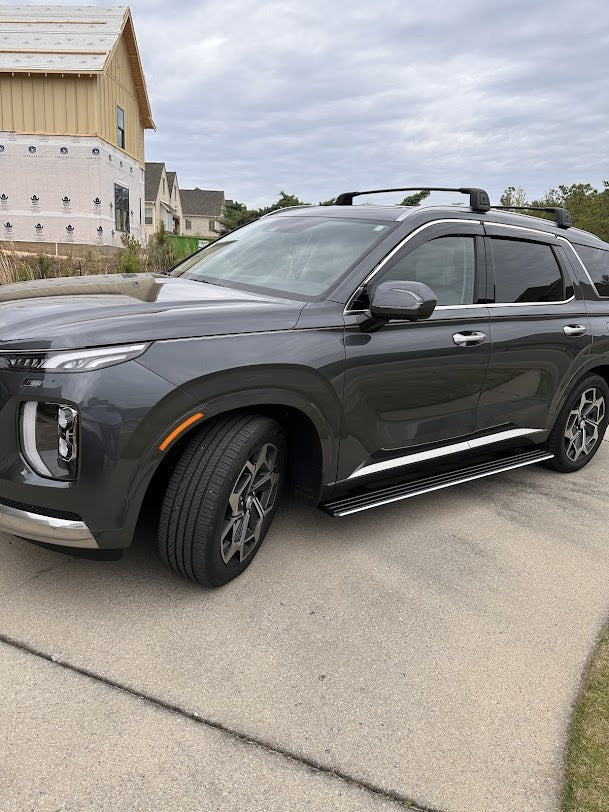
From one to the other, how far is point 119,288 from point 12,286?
614 mm

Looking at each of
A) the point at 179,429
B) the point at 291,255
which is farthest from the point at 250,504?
the point at 291,255

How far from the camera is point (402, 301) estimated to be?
2.98m

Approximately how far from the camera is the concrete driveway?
196cm

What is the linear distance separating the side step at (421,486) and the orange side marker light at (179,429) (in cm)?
94

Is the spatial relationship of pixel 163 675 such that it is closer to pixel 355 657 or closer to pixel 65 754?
pixel 65 754

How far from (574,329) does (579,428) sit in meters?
0.88

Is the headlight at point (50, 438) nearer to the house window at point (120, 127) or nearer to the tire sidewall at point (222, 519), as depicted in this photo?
the tire sidewall at point (222, 519)

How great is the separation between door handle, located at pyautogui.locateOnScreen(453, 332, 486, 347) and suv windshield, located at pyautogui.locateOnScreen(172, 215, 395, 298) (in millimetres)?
704

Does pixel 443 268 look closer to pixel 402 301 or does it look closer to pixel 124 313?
pixel 402 301

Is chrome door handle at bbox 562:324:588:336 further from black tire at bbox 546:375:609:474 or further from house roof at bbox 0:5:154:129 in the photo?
house roof at bbox 0:5:154:129

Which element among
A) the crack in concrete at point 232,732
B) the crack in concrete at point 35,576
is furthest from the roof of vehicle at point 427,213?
the crack in concrete at point 232,732

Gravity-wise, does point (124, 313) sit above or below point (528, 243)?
below

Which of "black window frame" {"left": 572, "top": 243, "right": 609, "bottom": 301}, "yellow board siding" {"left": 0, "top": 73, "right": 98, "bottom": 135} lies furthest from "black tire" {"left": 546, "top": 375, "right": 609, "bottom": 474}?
"yellow board siding" {"left": 0, "top": 73, "right": 98, "bottom": 135}

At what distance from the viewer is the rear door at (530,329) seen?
154 inches
